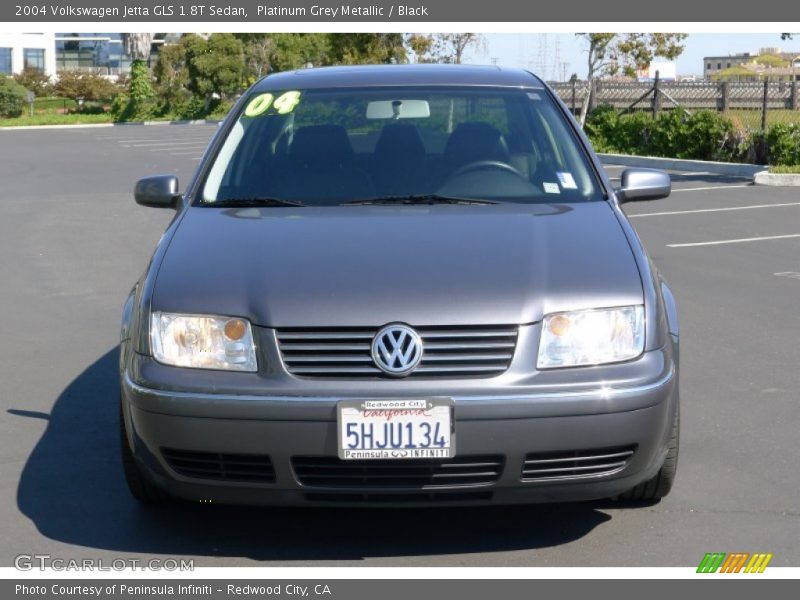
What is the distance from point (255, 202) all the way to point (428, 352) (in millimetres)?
1450

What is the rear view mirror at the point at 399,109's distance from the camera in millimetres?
5574

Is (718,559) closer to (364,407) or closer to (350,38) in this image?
(364,407)

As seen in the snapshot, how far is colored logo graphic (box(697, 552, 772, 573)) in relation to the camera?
160 inches

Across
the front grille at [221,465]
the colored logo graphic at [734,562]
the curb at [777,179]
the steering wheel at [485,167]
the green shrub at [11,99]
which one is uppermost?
the steering wheel at [485,167]

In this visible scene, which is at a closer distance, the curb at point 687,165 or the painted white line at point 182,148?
the curb at point 687,165

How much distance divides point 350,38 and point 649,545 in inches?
1904

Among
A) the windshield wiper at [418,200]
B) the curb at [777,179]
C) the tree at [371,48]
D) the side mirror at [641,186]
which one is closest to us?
the windshield wiper at [418,200]

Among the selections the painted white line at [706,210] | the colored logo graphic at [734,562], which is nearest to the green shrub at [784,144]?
the painted white line at [706,210]

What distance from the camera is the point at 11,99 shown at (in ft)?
240

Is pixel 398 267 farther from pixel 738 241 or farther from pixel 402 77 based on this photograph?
pixel 738 241

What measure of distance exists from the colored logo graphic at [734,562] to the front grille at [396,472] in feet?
2.50

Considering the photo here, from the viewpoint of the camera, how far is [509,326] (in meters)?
3.95

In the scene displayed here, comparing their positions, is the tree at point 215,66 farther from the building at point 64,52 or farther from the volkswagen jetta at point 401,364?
the volkswagen jetta at point 401,364
